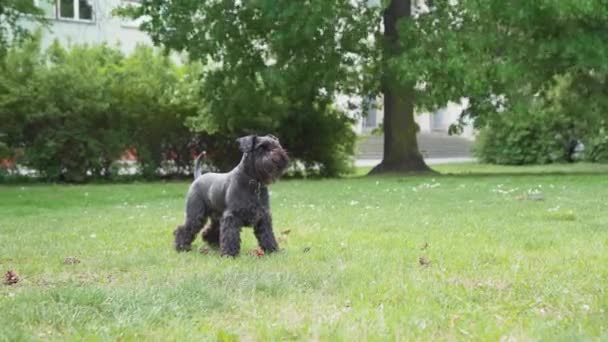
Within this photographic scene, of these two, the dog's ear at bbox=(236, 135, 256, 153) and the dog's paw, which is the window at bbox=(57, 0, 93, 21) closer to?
the dog's paw

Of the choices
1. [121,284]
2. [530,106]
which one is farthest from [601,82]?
[121,284]

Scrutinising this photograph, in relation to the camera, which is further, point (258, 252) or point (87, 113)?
point (87, 113)

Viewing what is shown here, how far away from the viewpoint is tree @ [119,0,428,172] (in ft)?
65.2

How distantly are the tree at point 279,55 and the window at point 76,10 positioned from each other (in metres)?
16.3

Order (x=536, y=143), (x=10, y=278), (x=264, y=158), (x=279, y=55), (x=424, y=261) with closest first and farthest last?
1. (x=10, y=278)
2. (x=424, y=261)
3. (x=264, y=158)
4. (x=279, y=55)
5. (x=536, y=143)

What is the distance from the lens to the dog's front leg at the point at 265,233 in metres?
7.04

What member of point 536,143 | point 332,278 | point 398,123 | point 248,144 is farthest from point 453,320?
point 536,143

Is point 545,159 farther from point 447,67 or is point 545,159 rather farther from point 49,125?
point 49,125

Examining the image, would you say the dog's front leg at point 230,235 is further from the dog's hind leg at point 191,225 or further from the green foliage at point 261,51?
the green foliage at point 261,51

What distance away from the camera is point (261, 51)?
21.0m

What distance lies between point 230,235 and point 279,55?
1408cm

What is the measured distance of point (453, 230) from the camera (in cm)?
845

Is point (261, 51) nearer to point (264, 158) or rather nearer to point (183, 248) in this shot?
point (183, 248)

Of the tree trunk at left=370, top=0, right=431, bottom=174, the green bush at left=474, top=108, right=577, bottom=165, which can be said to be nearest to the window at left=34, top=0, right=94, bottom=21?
the tree trunk at left=370, top=0, right=431, bottom=174
